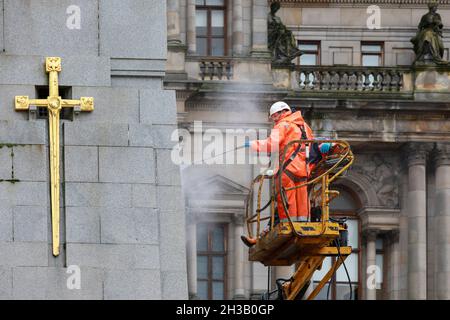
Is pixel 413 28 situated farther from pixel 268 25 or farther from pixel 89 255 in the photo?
pixel 89 255

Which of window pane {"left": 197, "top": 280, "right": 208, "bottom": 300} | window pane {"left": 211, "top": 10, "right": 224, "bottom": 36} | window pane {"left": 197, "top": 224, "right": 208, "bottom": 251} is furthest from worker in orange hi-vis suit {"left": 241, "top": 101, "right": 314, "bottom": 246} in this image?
window pane {"left": 211, "top": 10, "right": 224, "bottom": 36}

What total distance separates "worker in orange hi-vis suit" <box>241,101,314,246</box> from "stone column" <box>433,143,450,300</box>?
26.5 meters

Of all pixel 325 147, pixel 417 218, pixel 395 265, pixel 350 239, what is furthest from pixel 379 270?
pixel 325 147

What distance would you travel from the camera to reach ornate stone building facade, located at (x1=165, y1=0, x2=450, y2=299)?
50844mm

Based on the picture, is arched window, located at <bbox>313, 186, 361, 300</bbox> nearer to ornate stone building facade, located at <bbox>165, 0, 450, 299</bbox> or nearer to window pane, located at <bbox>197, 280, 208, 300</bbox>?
ornate stone building facade, located at <bbox>165, 0, 450, 299</bbox>

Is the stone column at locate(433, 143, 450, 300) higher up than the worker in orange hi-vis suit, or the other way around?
the worker in orange hi-vis suit

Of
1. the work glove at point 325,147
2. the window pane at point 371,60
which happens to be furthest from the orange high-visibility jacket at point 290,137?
the window pane at point 371,60

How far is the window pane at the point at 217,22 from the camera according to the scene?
168 feet


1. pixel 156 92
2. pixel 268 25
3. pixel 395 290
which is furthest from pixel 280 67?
pixel 156 92

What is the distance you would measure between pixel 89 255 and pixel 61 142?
1.14m

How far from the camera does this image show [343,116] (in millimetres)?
51906

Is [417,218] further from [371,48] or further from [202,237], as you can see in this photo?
[202,237]
